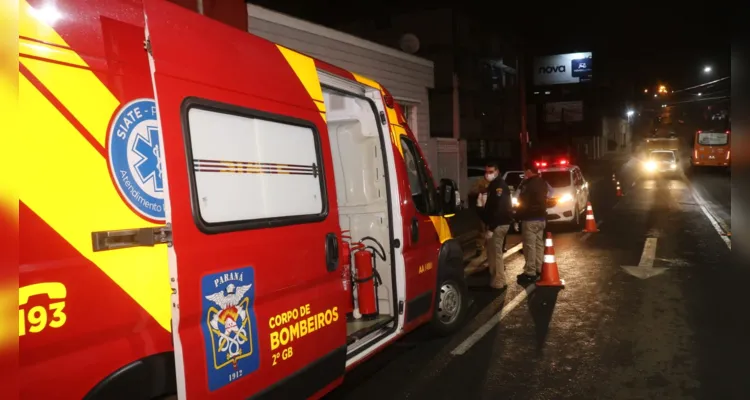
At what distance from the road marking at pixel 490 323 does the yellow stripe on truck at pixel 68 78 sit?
4.16 m

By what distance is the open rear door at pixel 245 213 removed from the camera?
2.91 m

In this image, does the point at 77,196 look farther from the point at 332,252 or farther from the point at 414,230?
the point at 414,230

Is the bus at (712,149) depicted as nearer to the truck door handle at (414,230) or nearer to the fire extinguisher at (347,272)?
the truck door handle at (414,230)

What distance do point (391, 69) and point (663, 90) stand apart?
2285cm

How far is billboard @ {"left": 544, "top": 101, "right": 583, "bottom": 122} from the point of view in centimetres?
4466

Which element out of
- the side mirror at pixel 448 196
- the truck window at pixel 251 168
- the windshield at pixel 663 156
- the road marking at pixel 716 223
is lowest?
the road marking at pixel 716 223

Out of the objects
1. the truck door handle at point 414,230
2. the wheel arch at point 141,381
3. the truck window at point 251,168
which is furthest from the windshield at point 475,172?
the wheel arch at point 141,381

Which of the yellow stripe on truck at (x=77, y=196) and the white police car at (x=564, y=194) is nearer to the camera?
the yellow stripe on truck at (x=77, y=196)

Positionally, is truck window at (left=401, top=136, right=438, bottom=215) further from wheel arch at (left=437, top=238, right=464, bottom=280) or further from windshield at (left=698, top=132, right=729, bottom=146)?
windshield at (left=698, top=132, right=729, bottom=146)

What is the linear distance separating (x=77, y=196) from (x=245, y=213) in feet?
3.38

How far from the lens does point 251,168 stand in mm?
3426

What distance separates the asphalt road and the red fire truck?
1.11 meters

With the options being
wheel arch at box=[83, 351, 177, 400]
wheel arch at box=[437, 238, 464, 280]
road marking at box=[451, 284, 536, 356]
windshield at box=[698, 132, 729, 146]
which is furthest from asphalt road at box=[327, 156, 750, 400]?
windshield at box=[698, 132, 729, 146]

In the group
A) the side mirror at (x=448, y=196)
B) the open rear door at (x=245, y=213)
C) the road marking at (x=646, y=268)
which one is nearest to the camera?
the open rear door at (x=245, y=213)
